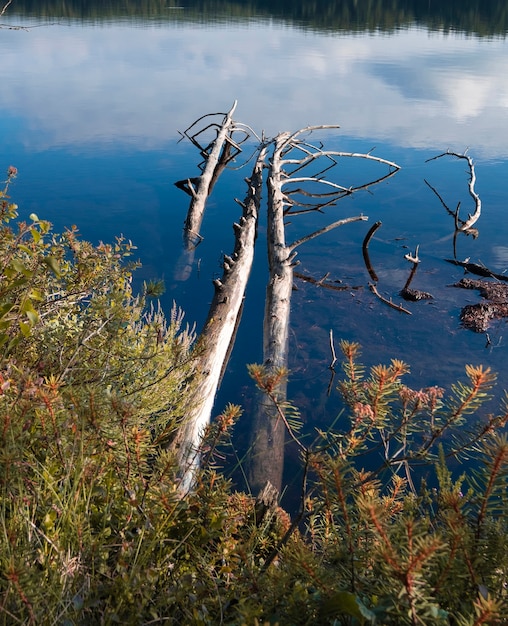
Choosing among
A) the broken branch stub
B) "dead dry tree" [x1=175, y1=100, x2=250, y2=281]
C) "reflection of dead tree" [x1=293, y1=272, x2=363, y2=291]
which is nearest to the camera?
"reflection of dead tree" [x1=293, y1=272, x2=363, y2=291]

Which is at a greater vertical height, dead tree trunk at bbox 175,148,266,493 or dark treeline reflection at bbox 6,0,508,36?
dark treeline reflection at bbox 6,0,508,36

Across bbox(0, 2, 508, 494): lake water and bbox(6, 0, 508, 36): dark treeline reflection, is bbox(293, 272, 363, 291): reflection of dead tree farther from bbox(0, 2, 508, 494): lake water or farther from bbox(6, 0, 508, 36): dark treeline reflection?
bbox(6, 0, 508, 36): dark treeline reflection

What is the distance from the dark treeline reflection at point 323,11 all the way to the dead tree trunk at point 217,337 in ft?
150

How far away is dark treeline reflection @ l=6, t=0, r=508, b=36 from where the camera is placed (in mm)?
52531

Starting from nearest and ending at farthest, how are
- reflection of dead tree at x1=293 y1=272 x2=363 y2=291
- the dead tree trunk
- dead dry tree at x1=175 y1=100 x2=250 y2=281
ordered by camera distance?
the dead tree trunk, reflection of dead tree at x1=293 y1=272 x2=363 y2=291, dead dry tree at x1=175 y1=100 x2=250 y2=281

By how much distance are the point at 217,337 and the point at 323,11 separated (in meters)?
62.6

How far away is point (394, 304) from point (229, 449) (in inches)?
165

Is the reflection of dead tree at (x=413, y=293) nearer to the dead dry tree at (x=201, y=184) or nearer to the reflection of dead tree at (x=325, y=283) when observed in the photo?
the reflection of dead tree at (x=325, y=283)

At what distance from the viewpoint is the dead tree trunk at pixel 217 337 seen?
519cm

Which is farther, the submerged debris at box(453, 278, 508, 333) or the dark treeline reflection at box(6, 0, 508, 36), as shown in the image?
the dark treeline reflection at box(6, 0, 508, 36)

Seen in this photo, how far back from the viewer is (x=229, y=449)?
6.50m

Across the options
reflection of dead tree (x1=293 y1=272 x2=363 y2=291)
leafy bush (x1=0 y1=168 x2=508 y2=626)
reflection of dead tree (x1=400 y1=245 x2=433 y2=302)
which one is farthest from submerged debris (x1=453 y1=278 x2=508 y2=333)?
leafy bush (x1=0 y1=168 x2=508 y2=626)

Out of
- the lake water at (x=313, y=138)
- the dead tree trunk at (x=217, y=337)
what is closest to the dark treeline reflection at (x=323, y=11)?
the lake water at (x=313, y=138)

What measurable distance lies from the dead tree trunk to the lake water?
493 mm
